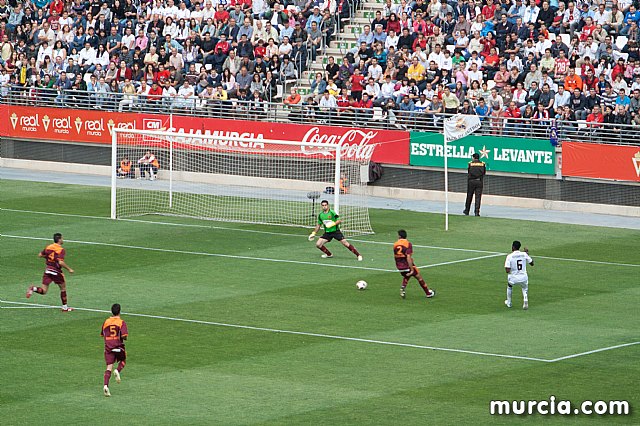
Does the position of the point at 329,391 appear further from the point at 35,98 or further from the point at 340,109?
the point at 35,98

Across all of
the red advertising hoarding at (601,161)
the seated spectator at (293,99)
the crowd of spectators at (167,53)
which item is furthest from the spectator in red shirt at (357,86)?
the red advertising hoarding at (601,161)

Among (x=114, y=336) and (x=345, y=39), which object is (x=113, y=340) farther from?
(x=345, y=39)

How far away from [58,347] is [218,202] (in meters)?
19.7

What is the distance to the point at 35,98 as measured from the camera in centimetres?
5088

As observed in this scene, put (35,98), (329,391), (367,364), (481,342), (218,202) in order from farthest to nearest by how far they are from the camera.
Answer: (35,98), (218,202), (481,342), (367,364), (329,391)

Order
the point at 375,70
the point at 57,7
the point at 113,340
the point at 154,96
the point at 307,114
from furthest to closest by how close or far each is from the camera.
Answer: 1. the point at 57,7
2. the point at 154,96
3. the point at 375,70
4. the point at 307,114
5. the point at 113,340

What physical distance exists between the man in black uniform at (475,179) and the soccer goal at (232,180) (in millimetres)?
3134

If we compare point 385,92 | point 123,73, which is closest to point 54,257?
point 385,92

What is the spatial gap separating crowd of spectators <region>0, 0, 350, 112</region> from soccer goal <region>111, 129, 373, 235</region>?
208 centimetres

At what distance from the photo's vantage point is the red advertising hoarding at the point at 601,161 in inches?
1544

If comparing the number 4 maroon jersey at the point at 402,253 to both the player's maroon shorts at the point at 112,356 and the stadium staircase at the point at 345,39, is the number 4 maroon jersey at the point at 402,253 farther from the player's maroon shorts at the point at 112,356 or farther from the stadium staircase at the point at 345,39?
the stadium staircase at the point at 345,39

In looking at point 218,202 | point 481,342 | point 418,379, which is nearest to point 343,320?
point 481,342

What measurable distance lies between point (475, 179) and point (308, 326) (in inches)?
616

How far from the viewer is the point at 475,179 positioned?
129 feet
